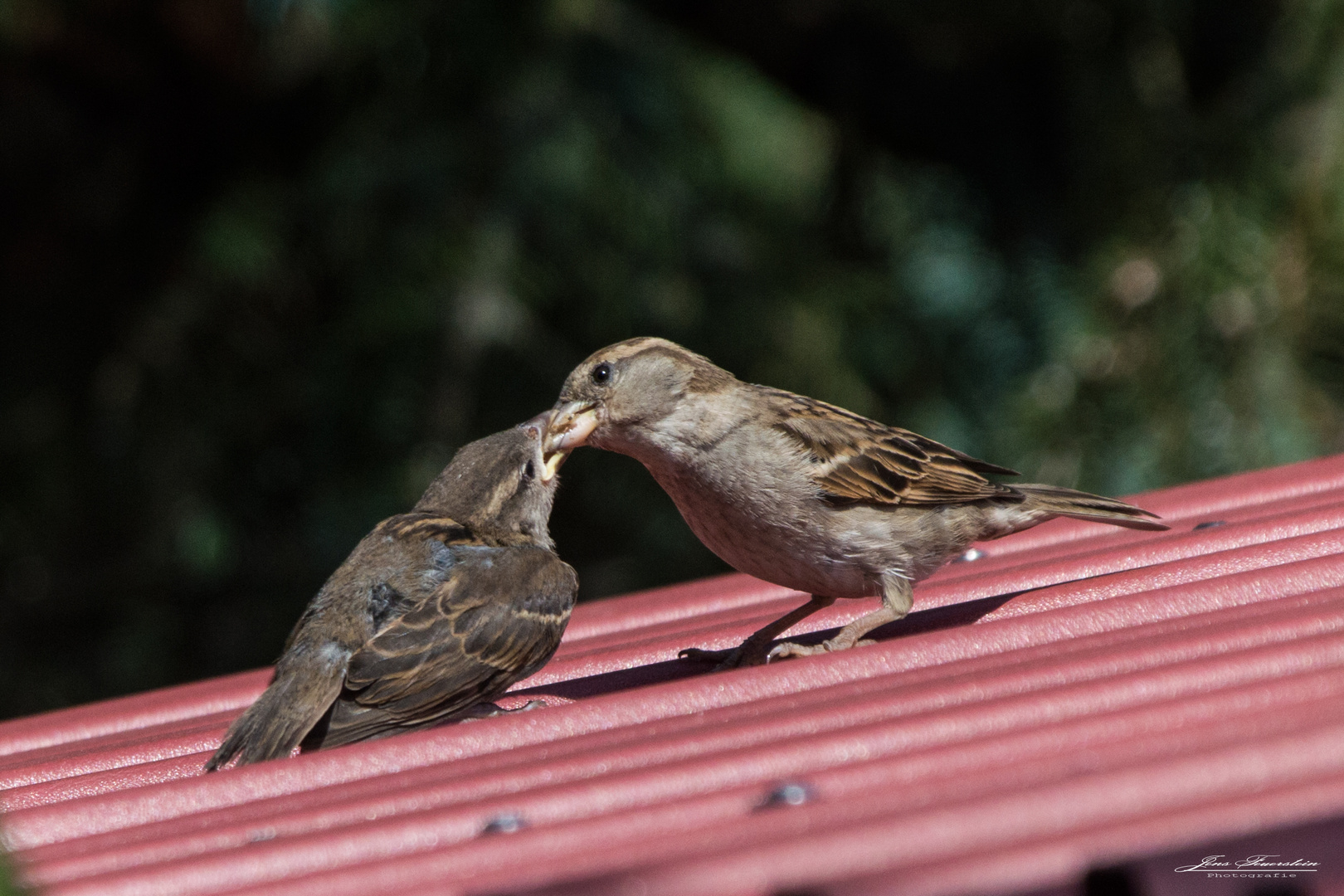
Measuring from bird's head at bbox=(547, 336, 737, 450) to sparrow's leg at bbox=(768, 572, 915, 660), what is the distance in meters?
0.59

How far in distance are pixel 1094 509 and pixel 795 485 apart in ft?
2.22

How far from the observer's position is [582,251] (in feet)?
19.2

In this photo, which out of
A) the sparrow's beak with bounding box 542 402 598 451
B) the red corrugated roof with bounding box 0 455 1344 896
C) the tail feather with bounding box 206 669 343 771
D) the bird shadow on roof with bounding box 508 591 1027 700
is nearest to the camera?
the red corrugated roof with bounding box 0 455 1344 896

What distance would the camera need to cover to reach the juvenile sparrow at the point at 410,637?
2826mm

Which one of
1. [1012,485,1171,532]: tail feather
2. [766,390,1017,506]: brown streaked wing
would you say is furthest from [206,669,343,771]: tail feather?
[1012,485,1171,532]: tail feather

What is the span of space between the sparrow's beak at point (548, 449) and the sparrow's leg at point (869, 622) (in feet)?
2.27

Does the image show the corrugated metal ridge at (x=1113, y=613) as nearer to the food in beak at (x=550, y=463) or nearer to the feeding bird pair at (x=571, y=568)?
the feeding bird pair at (x=571, y=568)

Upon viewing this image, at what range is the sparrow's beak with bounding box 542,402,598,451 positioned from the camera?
3.47m

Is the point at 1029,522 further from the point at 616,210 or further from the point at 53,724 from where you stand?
the point at 616,210

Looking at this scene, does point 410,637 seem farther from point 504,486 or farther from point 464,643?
point 504,486

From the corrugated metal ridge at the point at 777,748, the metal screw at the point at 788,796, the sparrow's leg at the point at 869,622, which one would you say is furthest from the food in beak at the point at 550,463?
the metal screw at the point at 788,796

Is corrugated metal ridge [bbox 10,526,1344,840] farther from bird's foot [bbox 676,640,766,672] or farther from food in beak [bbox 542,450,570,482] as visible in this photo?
food in beak [bbox 542,450,570,482]

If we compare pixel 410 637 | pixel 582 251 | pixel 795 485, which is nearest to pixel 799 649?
pixel 795 485

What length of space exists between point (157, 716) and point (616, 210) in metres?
2.89
